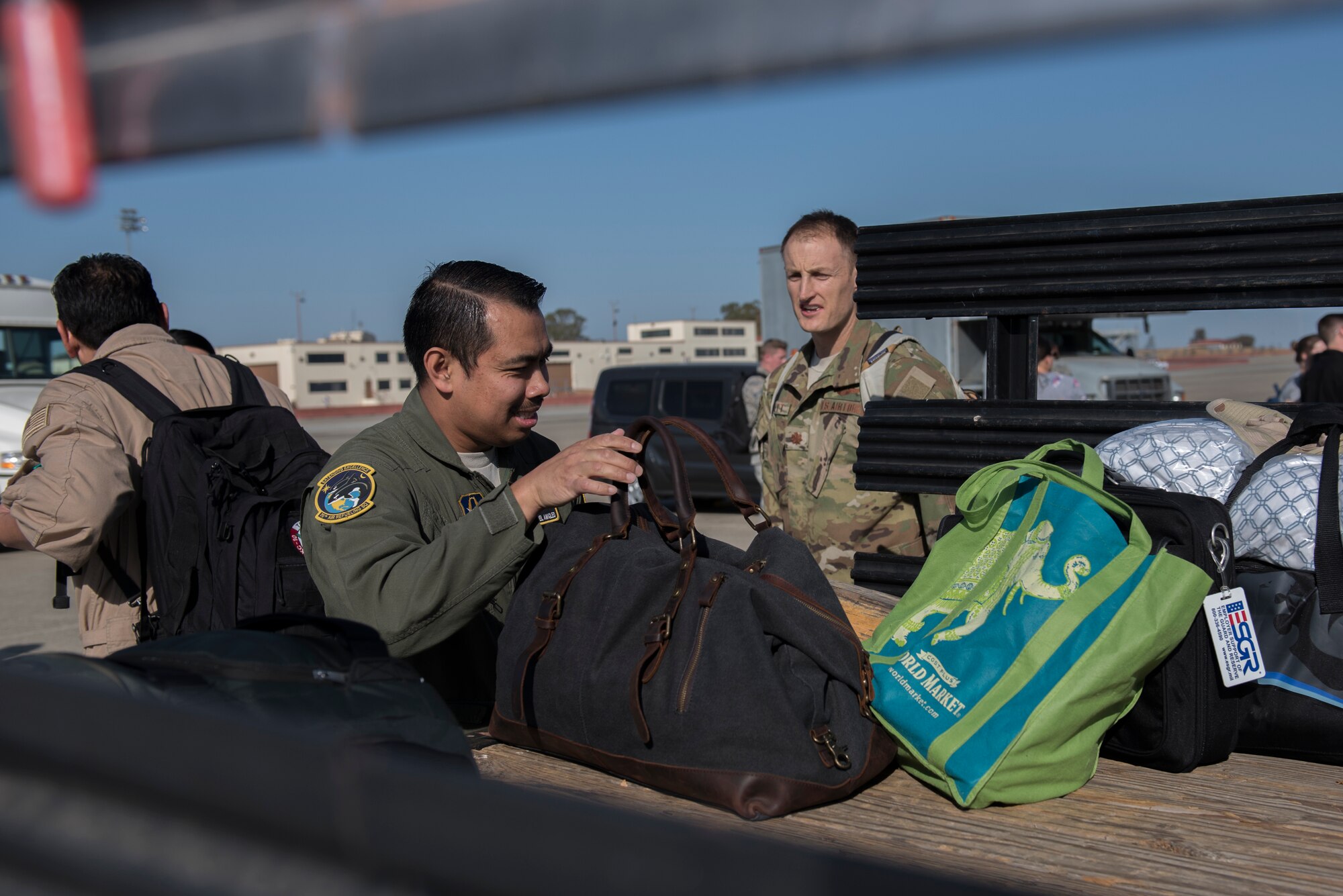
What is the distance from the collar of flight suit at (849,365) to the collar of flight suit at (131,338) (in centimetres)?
200

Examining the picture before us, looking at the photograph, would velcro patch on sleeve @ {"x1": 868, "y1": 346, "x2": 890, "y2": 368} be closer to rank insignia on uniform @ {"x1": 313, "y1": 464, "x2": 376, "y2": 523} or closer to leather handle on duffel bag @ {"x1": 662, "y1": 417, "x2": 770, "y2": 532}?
leather handle on duffel bag @ {"x1": 662, "y1": 417, "x2": 770, "y2": 532}

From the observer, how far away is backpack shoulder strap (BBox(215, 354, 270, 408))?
317cm

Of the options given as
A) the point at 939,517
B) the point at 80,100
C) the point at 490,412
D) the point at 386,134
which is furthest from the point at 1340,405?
the point at 80,100

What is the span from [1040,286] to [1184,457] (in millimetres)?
575

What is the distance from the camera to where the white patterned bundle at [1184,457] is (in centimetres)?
186

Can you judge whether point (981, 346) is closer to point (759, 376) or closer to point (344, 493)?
point (759, 376)

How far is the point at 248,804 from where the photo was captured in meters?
0.79

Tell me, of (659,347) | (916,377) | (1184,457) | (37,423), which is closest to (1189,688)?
(1184,457)

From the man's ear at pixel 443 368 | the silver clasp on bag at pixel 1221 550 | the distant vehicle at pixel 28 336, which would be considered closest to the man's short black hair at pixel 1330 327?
the silver clasp on bag at pixel 1221 550

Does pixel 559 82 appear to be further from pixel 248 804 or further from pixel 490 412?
pixel 490 412

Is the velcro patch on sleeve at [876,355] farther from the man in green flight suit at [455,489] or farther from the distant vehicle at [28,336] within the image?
the distant vehicle at [28,336]

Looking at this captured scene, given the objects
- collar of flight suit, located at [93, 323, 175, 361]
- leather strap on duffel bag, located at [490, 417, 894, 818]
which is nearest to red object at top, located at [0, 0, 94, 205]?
leather strap on duffel bag, located at [490, 417, 894, 818]

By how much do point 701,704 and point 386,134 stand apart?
111 centimetres

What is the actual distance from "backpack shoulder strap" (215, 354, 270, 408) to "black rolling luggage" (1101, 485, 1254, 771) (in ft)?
8.46
